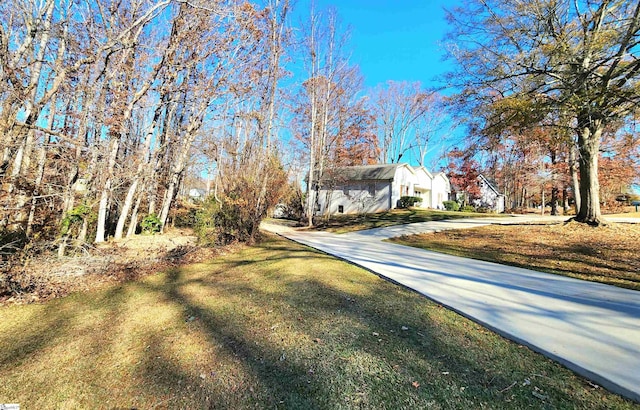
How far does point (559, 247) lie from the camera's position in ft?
26.5

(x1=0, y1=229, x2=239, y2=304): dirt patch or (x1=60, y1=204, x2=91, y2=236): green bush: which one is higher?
(x1=60, y1=204, x2=91, y2=236): green bush

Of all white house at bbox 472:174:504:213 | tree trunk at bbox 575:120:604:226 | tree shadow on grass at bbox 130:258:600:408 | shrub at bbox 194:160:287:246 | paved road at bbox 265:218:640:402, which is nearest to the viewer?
tree shadow on grass at bbox 130:258:600:408

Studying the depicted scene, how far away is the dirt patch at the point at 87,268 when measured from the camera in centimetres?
448

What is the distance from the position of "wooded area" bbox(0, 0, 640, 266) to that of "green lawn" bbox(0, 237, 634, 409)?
9.61 ft

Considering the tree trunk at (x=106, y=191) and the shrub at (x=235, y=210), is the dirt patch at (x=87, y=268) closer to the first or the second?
the tree trunk at (x=106, y=191)

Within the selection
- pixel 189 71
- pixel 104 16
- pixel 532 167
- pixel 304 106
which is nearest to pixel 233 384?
pixel 104 16

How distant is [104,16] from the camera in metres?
7.44

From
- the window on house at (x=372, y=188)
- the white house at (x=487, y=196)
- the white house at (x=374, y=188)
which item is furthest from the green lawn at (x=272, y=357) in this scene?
the white house at (x=487, y=196)

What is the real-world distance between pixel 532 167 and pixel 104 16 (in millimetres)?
27794

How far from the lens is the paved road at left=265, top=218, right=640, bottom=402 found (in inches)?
96.5

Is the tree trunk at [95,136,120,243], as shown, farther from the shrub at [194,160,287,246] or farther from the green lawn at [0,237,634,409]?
the green lawn at [0,237,634,409]

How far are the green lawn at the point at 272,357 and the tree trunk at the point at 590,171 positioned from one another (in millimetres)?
9865

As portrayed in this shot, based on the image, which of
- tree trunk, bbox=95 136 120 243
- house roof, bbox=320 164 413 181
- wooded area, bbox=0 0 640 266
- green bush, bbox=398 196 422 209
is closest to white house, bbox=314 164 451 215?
house roof, bbox=320 164 413 181

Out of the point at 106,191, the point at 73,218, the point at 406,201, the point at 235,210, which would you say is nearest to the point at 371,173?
the point at 406,201
